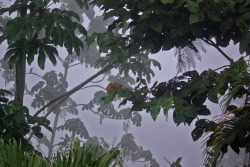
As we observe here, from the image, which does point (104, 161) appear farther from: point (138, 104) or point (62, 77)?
point (62, 77)

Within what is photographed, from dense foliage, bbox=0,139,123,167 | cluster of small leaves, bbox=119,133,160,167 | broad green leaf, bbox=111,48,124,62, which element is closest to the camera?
dense foliage, bbox=0,139,123,167


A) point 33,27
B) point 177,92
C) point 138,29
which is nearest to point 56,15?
point 33,27

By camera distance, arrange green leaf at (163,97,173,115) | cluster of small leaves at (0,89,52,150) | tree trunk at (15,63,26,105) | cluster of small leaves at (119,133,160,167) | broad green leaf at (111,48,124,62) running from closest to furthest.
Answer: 1. green leaf at (163,97,173,115)
2. cluster of small leaves at (0,89,52,150)
3. broad green leaf at (111,48,124,62)
4. tree trunk at (15,63,26,105)
5. cluster of small leaves at (119,133,160,167)

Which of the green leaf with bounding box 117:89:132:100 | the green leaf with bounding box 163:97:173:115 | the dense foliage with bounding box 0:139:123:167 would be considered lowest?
the dense foliage with bounding box 0:139:123:167

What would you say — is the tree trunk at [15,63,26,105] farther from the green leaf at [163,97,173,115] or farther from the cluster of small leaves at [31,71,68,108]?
the cluster of small leaves at [31,71,68,108]

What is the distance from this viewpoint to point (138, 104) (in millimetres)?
3488

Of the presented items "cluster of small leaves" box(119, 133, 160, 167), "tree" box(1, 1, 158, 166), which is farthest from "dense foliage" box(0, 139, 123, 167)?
"cluster of small leaves" box(119, 133, 160, 167)

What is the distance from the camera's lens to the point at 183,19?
3502 mm

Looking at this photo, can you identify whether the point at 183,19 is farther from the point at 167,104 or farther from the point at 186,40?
Result: the point at 167,104

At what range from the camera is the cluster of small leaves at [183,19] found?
125 inches

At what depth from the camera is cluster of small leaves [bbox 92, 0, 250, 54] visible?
125 inches

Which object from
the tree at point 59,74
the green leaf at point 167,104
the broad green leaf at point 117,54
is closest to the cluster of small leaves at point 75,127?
the tree at point 59,74

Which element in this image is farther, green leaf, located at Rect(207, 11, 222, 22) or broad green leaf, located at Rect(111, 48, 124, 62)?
broad green leaf, located at Rect(111, 48, 124, 62)

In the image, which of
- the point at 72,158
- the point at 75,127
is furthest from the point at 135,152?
the point at 72,158
